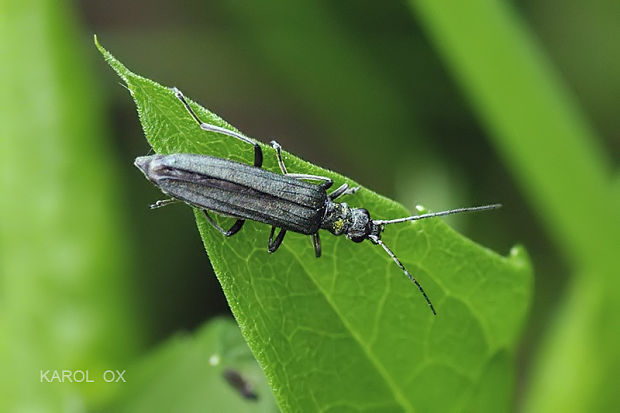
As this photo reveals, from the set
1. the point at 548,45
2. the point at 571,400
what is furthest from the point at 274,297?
the point at 548,45

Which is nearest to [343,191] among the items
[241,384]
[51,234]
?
[241,384]

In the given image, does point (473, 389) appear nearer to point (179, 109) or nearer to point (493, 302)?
point (493, 302)

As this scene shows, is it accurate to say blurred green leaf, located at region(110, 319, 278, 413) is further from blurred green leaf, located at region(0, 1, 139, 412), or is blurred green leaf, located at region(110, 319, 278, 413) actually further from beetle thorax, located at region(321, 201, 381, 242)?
beetle thorax, located at region(321, 201, 381, 242)

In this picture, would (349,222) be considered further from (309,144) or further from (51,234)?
(309,144)

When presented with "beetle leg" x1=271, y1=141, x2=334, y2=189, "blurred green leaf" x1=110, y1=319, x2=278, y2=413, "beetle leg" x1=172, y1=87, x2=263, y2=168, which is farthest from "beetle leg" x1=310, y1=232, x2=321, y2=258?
"blurred green leaf" x1=110, y1=319, x2=278, y2=413

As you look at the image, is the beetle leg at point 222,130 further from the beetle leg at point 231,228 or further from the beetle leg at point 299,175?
the beetle leg at point 231,228
